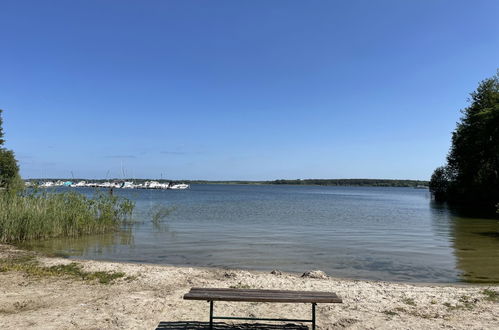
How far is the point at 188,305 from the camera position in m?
6.90

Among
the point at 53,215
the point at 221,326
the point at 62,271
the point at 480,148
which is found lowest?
the point at 62,271

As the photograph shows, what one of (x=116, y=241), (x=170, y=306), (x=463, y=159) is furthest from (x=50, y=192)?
(x=463, y=159)

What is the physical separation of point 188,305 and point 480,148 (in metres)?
44.3

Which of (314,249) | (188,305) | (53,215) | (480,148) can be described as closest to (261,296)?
(188,305)

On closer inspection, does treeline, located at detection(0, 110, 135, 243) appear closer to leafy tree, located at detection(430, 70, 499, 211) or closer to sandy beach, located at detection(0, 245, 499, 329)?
sandy beach, located at detection(0, 245, 499, 329)

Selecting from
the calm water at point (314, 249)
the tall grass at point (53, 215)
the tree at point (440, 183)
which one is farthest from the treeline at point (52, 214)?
the tree at point (440, 183)

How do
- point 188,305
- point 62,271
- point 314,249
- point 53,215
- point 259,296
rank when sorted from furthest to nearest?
point 53,215, point 314,249, point 62,271, point 188,305, point 259,296

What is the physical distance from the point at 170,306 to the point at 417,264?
32.2 ft

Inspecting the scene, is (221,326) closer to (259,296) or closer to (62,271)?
(259,296)

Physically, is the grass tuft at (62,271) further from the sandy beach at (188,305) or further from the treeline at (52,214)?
the treeline at (52,214)

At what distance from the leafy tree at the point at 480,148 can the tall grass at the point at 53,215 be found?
3663 centimetres

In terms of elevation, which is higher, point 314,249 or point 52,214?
point 52,214

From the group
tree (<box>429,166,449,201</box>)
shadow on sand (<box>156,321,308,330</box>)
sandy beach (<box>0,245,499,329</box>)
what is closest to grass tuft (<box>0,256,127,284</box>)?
sandy beach (<box>0,245,499,329</box>)

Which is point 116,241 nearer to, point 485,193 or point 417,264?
point 417,264
